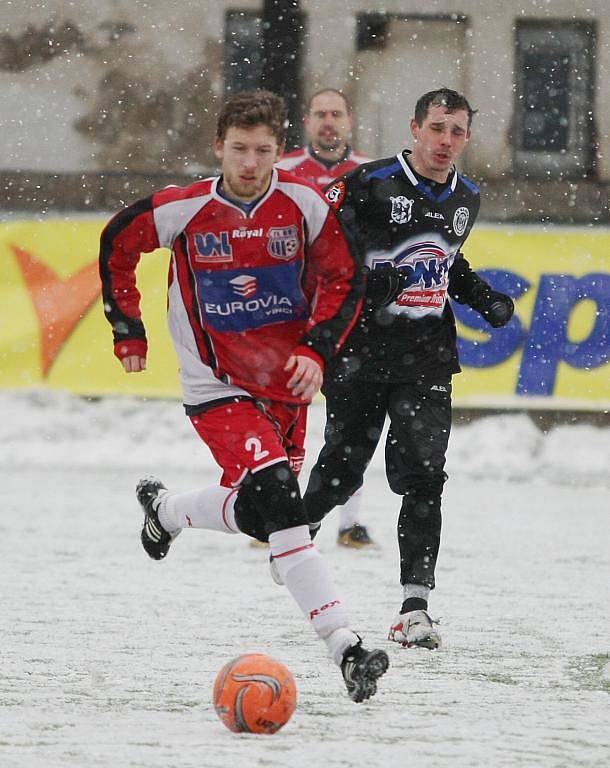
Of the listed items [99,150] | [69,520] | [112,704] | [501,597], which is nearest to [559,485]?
[69,520]

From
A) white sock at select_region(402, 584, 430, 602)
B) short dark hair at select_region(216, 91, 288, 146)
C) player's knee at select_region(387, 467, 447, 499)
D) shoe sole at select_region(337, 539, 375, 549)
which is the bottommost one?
shoe sole at select_region(337, 539, 375, 549)

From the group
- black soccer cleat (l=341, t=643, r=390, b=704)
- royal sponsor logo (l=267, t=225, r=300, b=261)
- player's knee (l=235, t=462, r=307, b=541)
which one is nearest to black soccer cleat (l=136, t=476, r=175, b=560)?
player's knee (l=235, t=462, r=307, b=541)

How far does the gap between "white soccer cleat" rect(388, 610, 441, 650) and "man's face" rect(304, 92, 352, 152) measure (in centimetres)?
344

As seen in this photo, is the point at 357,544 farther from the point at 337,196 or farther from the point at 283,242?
the point at 283,242

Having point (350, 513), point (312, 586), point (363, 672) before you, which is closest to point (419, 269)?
point (312, 586)

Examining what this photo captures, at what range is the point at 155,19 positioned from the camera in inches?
541

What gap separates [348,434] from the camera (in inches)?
229

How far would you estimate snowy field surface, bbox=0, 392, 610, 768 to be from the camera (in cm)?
390

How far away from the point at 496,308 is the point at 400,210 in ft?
1.70

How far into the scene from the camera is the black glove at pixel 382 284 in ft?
18.1

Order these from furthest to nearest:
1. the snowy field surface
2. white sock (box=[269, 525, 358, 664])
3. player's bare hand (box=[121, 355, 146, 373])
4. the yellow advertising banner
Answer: the yellow advertising banner, player's bare hand (box=[121, 355, 146, 373]), white sock (box=[269, 525, 358, 664]), the snowy field surface

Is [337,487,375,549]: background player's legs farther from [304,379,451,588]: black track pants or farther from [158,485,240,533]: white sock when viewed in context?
[158,485,240,533]: white sock

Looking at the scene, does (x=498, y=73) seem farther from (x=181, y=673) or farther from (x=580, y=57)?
(x=181, y=673)

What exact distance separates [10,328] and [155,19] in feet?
12.3
